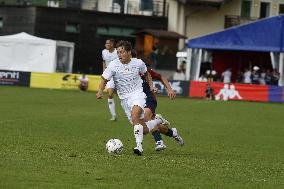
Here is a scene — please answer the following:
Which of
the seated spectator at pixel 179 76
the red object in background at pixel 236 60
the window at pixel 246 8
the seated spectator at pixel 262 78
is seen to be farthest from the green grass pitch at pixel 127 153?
the window at pixel 246 8

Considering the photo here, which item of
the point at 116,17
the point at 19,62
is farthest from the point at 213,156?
the point at 116,17

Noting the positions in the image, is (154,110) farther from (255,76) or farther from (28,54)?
(28,54)

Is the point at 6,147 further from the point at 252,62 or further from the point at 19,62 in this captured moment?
the point at 252,62

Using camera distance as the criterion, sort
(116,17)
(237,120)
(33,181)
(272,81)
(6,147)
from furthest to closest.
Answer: (116,17), (272,81), (237,120), (6,147), (33,181)

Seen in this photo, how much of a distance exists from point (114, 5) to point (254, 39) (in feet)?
56.2

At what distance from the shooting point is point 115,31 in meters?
59.7

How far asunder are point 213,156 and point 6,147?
356 centimetres

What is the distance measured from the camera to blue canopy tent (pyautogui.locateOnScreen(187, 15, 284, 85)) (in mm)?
46500

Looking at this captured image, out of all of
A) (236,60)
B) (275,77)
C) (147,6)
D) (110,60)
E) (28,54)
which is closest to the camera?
(110,60)

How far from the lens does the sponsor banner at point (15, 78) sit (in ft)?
152

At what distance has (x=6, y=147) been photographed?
47.2 ft

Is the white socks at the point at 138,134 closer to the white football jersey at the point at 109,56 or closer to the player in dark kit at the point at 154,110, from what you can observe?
the player in dark kit at the point at 154,110

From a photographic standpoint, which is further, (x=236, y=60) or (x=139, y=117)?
(x=236, y=60)

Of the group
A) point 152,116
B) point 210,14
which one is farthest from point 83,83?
point 152,116
